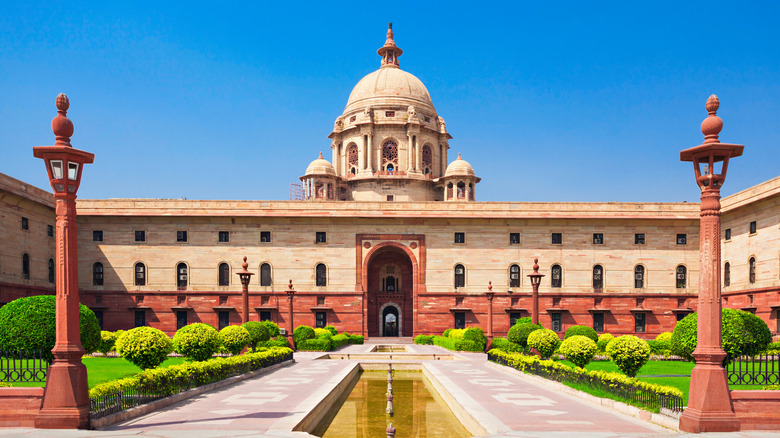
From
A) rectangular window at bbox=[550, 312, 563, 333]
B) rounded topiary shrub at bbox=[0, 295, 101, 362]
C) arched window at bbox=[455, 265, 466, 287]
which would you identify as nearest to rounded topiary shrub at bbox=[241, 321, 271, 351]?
rounded topiary shrub at bbox=[0, 295, 101, 362]

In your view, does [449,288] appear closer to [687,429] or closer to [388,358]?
[388,358]

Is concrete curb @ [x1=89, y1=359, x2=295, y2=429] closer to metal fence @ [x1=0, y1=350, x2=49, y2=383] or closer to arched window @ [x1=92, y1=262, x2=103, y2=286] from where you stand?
metal fence @ [x1=0, y1=350, x2=49, y2=383]

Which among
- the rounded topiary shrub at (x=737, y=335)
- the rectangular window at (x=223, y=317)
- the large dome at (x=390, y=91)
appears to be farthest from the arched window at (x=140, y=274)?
the rounded topiary shrub at (x=737, y=335)

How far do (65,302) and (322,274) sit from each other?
27542mm

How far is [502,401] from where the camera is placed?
13.5 metres

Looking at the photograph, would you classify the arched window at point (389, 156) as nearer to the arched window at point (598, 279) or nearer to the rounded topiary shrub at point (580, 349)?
the arched window at point (598, 279)

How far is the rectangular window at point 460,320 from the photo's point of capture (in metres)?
37.3

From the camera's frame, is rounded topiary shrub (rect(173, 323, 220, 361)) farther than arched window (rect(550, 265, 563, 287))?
No

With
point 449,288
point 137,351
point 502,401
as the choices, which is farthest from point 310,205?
point 502,401

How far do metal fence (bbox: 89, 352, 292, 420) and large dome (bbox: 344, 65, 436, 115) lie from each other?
36205 millimetres

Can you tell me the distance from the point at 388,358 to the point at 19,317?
14.0 metres

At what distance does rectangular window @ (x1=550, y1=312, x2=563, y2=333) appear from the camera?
37094mm

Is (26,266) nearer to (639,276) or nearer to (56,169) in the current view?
(56,169)

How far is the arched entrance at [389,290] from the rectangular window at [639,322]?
573 inches
